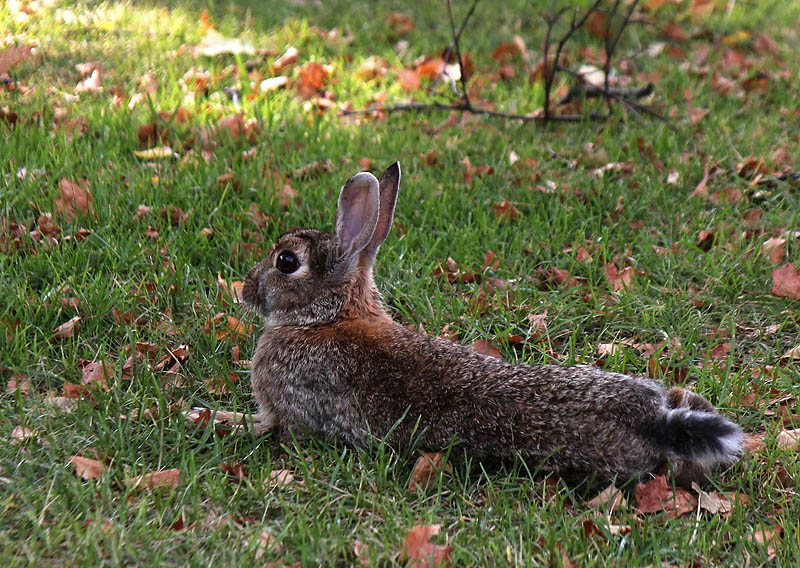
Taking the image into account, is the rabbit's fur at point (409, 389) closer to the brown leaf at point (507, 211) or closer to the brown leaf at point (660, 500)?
the brown leaf at point (660, 500)

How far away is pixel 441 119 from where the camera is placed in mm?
7391

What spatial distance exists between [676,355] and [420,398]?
1601 mm

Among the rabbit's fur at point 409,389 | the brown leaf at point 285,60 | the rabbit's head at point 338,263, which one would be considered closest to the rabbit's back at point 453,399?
the rabbit's fur at point 409,389

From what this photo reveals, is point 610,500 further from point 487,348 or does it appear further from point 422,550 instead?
point 487,348

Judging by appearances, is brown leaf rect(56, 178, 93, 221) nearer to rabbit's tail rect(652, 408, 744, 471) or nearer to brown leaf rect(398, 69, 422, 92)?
brown leaf rect(398, 69, 422, 92)

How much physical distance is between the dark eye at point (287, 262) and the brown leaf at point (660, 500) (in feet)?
6.21

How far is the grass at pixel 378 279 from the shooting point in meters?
3.28

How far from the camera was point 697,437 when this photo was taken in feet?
11.1

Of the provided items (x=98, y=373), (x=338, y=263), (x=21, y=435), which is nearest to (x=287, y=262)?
(x=338, y=263)

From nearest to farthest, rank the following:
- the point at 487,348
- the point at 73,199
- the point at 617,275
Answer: the point at 487,348 < the point at 617,275 < the point at 73,199

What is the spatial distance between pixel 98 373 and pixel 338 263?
1276 mm

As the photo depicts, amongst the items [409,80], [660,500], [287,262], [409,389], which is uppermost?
[287,262]

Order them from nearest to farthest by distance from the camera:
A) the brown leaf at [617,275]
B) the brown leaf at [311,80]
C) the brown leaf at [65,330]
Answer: the brown leaf at [65,330] < the brown leaf at [617,275] < the brown leaf at [311,80]

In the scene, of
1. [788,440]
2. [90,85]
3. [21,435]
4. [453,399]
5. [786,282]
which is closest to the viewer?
[453,399]
